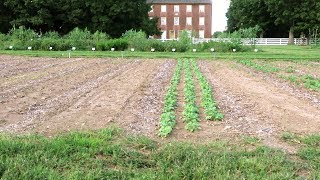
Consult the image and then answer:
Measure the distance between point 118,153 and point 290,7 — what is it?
50481 millimetres

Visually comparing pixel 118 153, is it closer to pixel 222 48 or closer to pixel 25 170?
pixel 25 170

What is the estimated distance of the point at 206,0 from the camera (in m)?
74.0

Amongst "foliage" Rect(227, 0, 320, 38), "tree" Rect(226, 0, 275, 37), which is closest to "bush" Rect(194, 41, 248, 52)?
"foliage" Rect(227, 0, 320, 38)

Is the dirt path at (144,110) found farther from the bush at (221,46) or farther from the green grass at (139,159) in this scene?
the bush at (221,46)

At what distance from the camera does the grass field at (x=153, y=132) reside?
4.80 m

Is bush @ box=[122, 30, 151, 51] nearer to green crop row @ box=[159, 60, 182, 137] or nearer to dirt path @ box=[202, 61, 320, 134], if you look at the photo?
dirt path @ box=[202, 61, 320, 134]

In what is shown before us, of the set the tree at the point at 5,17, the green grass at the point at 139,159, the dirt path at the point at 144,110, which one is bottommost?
the green grass at the point at 139,159

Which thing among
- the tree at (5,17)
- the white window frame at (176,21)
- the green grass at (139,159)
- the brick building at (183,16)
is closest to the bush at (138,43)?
the tree at (5,17)

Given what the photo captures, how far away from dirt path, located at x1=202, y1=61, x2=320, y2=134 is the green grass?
1052mm

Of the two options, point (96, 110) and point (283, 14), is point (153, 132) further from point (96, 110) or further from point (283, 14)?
point (283, 14)

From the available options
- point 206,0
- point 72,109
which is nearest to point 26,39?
point 72,109

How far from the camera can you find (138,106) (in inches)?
339

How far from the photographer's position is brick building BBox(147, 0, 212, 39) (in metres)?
74.6

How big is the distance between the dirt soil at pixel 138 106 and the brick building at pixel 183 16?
2443 inches
